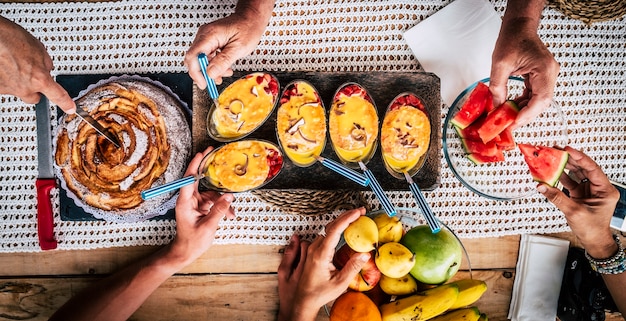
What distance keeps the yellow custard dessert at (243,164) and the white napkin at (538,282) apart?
34.6 inches

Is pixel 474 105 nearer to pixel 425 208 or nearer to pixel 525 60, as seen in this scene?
pixel 525 60

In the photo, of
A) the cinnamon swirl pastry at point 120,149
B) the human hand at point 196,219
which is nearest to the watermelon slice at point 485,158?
the human hand at point 196,219

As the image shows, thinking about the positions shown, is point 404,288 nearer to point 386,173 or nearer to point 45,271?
point 386,173

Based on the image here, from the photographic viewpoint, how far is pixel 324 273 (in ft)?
4.35

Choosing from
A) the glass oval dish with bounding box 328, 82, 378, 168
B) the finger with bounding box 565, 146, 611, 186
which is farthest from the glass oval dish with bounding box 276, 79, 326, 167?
the finger with bounding box 565, 146, 611, 186

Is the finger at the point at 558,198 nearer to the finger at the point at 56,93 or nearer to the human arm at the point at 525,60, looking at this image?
the human arm at the point at 525,60

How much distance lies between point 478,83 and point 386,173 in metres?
0.36

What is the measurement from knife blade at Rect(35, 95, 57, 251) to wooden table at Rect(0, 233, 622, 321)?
0.11 metres

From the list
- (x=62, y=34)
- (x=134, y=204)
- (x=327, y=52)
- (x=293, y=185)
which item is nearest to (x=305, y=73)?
(x=327, y=52)

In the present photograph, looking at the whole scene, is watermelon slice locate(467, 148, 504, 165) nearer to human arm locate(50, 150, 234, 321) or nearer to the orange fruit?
the orange fruit

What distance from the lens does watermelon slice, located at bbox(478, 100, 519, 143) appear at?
4.00ft

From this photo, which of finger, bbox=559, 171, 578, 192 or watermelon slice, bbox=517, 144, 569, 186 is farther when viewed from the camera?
finger, bbox=559, 171, 578, 192

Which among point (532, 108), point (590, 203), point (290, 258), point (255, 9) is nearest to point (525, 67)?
point (532, 108)

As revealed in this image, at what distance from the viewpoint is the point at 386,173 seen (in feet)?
4.41
